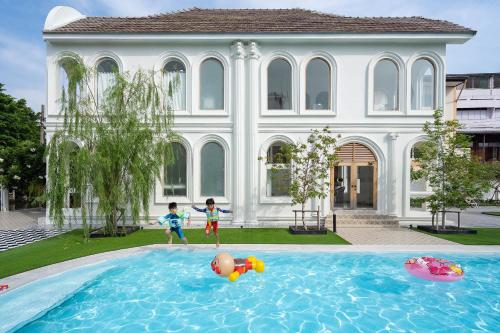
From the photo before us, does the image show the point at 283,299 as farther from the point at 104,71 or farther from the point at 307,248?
the point at 104,71

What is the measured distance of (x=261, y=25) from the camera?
13.8 m

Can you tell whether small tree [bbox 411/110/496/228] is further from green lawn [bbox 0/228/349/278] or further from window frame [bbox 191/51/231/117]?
window frame [bbox 191/51/231/117]

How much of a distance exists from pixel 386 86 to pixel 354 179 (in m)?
4.89

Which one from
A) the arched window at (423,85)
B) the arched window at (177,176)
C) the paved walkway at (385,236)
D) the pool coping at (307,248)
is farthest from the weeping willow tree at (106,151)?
the arched window at (423,85)

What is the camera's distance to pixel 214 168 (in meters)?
13.8

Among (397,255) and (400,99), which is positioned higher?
(400,99)

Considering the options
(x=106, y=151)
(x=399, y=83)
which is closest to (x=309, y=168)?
(x=399, y=83)

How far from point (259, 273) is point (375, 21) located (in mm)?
14079

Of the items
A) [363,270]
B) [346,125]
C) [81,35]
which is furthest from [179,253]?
[81,35]

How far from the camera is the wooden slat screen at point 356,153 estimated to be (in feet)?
45.5

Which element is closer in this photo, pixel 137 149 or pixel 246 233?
pixel 137 149

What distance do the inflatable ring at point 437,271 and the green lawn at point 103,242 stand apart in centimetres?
296

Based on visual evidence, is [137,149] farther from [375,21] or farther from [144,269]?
[375,21]

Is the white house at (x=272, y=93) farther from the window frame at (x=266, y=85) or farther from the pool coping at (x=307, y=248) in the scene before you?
the pool coping at (x=307, y=248)
